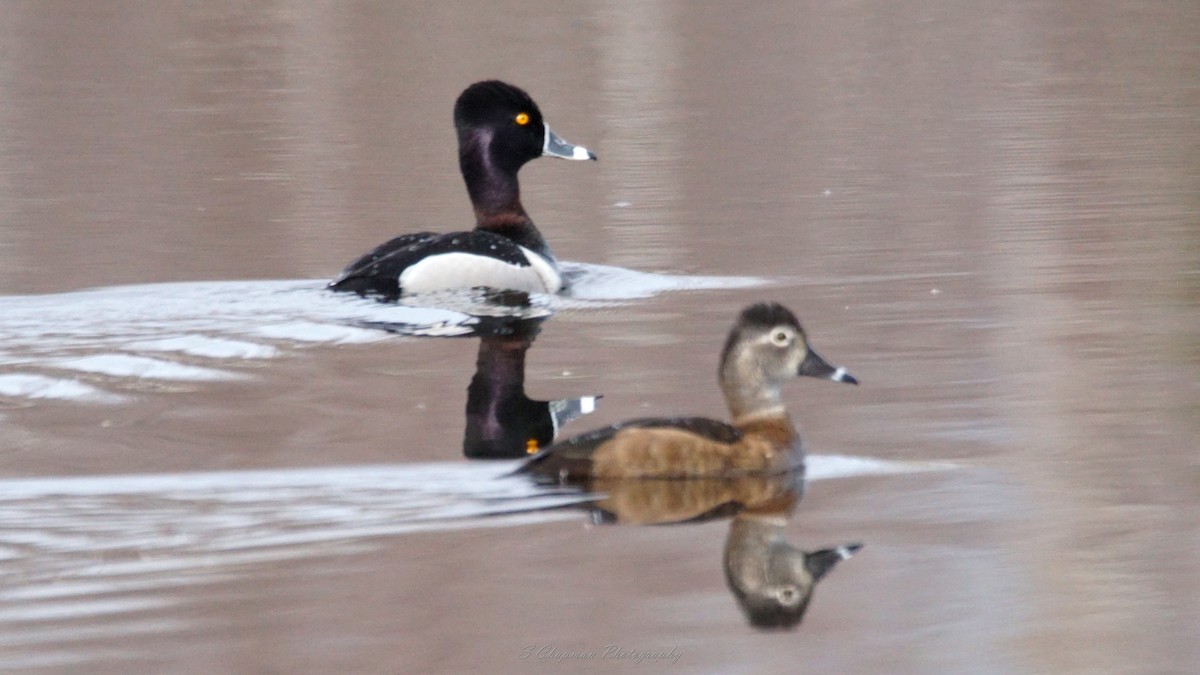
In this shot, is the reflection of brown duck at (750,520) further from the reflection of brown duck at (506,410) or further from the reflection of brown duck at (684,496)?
the reflection of brown duck at (506,410)

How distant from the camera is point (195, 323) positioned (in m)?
9.57

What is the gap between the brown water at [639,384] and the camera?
16.5 ft

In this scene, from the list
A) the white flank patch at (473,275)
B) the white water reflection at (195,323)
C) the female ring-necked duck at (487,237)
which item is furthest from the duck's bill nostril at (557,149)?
the white flank patch at (473,275)

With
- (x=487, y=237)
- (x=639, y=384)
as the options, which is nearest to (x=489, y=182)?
(x=487, y=237)

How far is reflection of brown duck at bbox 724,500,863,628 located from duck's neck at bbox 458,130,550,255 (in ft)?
A: 18.3

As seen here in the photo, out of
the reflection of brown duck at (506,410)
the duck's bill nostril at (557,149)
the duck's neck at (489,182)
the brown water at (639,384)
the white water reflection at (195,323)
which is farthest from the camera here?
the duck's bill nostril at (557,149)

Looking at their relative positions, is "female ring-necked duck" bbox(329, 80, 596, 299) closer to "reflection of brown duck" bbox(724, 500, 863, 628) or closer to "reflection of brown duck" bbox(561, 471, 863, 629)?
"reflection of brown duck" bbox(561, 471, 863, 629)

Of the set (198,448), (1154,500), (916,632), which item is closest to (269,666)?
(916,632)

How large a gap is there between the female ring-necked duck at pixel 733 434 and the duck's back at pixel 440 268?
11.6ft

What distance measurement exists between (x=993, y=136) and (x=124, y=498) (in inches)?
441

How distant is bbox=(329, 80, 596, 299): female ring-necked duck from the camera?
10047mm

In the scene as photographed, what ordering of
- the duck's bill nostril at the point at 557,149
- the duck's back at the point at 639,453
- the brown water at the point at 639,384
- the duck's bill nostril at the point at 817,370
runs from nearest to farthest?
1. the brown water at the point at 639,384
2. the duck's back at the point at 639,453
3. the duck's bill nostril at the point at 817,370
4. the duck's bill nostril at the point at 557,149

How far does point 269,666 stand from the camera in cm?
473

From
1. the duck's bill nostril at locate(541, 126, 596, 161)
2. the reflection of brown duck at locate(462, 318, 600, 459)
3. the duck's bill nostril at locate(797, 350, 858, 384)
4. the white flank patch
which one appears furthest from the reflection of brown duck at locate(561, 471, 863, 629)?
the duck's bill nostril at locate(541, 126, 596, 161)
